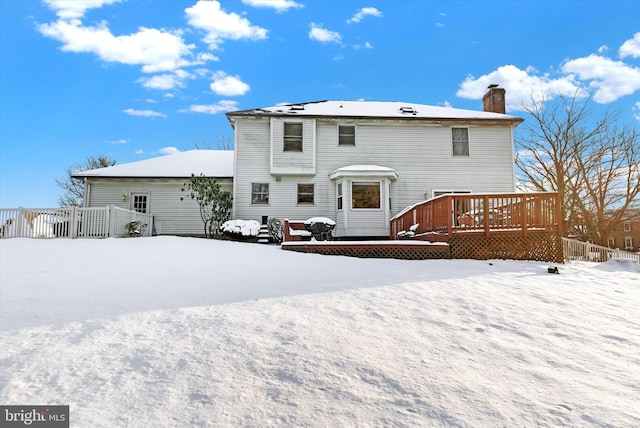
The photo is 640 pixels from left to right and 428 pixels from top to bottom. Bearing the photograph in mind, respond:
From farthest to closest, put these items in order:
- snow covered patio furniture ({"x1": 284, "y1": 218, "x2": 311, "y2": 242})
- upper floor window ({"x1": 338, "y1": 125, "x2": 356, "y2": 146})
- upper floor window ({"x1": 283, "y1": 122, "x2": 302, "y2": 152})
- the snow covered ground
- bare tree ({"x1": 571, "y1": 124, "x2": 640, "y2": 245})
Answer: bare tree ({"x1": 571, "y1": 124, "x2": 640, "y2": 245}) < upper floor window ({"x1": 338, "y1": 125, "x2": 356, "y2": 146}) < upper floor window ({"x1": 283, "y1": 122, "x2": 302, "y2": 152}) < snow covered patio furniture ({"x1": 284, "y1": 218, "x2": 311, "y2": 242}) < the snow covered ground

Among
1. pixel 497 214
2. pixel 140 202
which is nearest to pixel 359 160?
pixel 497 214

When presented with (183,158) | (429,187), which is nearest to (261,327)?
(429,187)

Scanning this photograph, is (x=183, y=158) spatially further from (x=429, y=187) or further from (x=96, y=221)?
(x=429, y=187)

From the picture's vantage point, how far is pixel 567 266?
8203 mm

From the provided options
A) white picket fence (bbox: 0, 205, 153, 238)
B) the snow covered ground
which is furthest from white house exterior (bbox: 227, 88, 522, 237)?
the snow covered ground

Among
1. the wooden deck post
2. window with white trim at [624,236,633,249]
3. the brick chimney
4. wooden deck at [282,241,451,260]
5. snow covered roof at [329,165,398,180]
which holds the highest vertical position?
the brick chimney

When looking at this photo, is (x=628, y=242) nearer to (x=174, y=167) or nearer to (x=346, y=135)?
(x=346, y=135)

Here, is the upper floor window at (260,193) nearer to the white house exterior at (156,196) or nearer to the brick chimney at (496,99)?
the white house exterior at (156,196)

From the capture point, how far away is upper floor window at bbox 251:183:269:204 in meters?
15.9

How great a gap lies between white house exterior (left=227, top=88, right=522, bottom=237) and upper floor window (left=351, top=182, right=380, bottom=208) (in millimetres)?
41

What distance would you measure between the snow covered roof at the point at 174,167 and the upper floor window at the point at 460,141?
10.1 metres

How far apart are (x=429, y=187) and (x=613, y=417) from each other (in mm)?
14519

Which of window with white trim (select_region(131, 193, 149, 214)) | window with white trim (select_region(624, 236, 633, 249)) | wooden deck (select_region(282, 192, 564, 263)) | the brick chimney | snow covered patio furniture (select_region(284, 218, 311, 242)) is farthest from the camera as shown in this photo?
window with white trim (select_region(624, 236, 633, 249))

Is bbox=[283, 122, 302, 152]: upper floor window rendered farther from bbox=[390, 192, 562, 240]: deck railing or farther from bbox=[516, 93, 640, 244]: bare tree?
bbox=[516, 93, 640, 244]: bare tree
